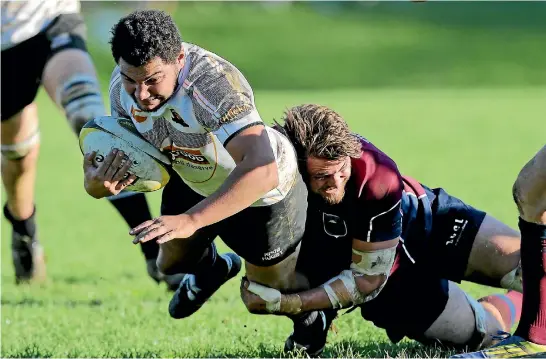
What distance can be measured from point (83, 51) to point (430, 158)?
8470 mm

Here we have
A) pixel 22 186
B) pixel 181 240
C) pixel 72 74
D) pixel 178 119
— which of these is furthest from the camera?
pixel 22 186

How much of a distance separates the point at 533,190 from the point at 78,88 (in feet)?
11.0

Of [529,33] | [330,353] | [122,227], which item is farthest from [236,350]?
[529,33]

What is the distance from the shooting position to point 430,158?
47.1 feet

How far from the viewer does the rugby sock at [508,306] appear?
5.29 meters

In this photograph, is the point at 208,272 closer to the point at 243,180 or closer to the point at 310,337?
the point at 310,337

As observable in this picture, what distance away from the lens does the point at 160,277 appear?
6609 mm

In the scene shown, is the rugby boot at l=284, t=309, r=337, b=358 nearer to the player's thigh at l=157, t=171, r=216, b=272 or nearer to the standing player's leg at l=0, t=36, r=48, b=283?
the player's thigh at l=157, t=171, r=216, b=272

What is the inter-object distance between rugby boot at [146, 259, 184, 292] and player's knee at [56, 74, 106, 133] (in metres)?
1.03

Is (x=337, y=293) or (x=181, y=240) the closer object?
(x=337, y=293)

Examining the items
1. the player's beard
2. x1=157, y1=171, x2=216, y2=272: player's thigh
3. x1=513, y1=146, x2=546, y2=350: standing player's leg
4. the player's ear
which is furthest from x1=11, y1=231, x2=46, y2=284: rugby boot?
A: x1=513, y1=146, x2=546, y2=350: standing player's leg

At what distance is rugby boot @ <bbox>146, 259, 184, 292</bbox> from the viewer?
654 centimetres

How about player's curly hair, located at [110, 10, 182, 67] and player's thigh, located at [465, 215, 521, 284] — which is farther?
player's thigh, located at [465, 215, 521, 284]

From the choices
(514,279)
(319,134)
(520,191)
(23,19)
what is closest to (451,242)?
(514,279)
